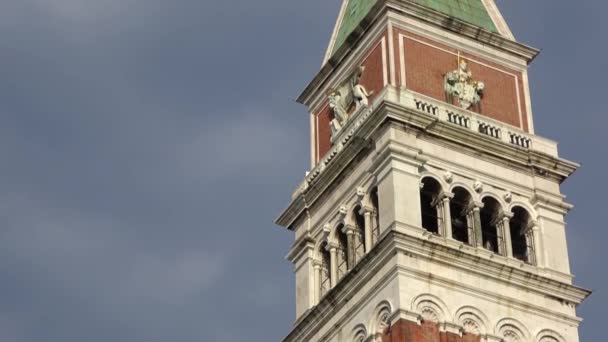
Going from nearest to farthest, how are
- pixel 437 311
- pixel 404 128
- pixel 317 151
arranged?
pixel 437 311 → pixel 404 128 → pixel 317 151

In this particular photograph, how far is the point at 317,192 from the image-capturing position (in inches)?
3044

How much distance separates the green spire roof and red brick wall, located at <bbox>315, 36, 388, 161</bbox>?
2648 mm

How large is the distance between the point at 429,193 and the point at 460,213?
163 cm

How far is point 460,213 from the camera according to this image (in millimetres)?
73750

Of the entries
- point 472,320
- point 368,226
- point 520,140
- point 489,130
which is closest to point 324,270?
point 368,226

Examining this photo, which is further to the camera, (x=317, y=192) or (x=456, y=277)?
(x=317, y=192)

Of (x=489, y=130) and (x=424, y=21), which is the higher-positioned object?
(x=424, y=21)

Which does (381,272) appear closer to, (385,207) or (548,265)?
(385,207)

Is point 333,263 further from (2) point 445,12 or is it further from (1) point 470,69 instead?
(2) point 445,12

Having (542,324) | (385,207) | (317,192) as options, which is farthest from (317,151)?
(542,324)

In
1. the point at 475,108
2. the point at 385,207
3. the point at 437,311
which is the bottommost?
the point at 437,311

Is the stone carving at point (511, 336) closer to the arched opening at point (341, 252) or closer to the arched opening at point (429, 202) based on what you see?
the arched opening at point (429, 202)

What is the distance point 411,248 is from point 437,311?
2.83 metres

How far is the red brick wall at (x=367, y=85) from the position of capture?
253 feet
